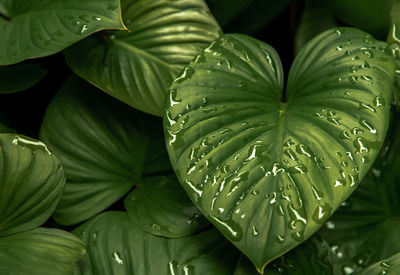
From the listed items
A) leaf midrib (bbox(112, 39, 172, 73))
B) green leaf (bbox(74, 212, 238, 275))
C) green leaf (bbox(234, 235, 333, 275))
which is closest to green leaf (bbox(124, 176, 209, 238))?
green leaf (bbox(74, 212, 238, 275))

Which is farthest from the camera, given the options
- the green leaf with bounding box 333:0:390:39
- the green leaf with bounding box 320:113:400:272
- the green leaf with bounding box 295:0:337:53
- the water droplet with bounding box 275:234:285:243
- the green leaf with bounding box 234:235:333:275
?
the green leaf with bounding box 295:0:337:53

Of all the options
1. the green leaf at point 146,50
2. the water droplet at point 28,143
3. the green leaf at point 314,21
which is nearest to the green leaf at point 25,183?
the water droplet at point 28,143

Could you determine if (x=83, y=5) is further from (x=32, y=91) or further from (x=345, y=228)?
(x=345, y=228)

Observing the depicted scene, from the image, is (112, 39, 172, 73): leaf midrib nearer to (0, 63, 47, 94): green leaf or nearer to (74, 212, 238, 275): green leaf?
(0, 63, 47, 94): green leaf

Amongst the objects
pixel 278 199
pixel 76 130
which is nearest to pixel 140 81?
pixel 76 130

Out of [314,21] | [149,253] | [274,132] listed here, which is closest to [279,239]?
[274,132]

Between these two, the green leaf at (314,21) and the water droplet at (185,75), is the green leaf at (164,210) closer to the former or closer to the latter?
the water droplet at (185,75)
